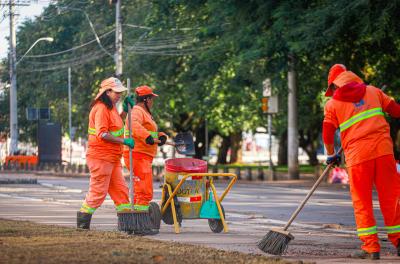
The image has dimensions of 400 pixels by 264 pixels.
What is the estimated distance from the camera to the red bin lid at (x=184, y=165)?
52.1 feet

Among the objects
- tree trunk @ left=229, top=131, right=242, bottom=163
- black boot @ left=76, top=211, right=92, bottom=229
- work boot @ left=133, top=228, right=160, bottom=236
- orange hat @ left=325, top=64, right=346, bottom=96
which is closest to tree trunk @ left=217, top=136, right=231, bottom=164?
tree trunk @ left=229, top=131, right=242, bottom=163

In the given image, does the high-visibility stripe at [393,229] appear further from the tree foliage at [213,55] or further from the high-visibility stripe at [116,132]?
the tree foliage at [213,55]

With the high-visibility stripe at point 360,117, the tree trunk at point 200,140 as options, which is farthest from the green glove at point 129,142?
the tree trunk at point 200,140

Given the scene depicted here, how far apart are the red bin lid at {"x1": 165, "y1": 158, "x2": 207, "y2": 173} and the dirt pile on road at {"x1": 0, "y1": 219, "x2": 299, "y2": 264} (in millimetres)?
2307

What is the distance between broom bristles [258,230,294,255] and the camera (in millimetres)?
12352

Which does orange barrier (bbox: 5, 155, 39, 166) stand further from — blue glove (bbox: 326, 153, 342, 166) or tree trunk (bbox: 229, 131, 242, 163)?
blue glove (bbox: 326, 153, 342, 166)

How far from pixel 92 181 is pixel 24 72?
63.3 m

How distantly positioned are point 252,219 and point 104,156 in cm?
453

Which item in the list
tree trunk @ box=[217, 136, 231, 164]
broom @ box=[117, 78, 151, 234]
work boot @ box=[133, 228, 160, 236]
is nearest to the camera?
broom @ box=[117, 78, 151, 234]

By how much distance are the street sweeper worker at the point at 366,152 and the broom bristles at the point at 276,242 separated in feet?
2.24

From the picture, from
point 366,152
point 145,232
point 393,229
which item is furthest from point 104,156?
point 393,229

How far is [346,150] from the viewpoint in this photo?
40.8ft

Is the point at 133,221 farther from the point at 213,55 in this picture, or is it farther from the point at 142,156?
the point at 213,55

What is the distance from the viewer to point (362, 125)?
12.3 meters
